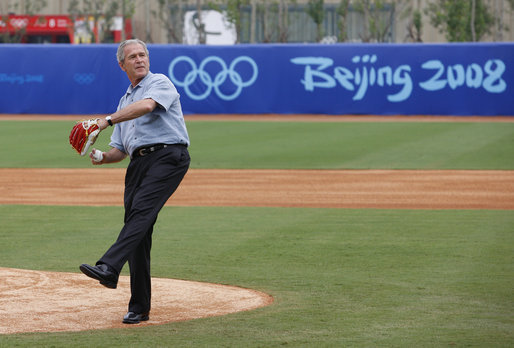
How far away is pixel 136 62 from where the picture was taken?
6367 mm

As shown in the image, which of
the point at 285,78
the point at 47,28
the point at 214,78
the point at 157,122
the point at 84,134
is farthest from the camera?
the point at 47,28

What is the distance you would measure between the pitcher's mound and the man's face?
1495 mm

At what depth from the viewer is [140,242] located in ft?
20.8

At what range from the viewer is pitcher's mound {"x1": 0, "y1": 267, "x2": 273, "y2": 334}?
6.36m

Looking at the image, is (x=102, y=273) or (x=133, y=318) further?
(x=133, y=318)

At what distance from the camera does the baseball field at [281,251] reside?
6172mm

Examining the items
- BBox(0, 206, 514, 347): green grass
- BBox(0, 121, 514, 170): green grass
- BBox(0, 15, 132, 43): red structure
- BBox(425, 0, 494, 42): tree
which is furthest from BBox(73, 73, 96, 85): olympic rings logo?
BBox(0, 15, 132, 43): red structure

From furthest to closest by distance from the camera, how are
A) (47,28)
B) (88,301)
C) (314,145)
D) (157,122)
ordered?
(47,28)
(314,145)
(88,301)
(157,122)

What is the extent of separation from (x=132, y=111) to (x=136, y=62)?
462 mm

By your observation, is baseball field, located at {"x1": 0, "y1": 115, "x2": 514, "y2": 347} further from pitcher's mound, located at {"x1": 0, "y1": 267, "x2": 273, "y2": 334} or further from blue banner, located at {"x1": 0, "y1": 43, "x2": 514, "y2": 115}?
blue banner, located at {"x1": 0, "y1": 43, "x2": 514, "y2": 115}

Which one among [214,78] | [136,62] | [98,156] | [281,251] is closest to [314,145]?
[214,78]

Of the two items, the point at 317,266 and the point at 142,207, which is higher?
the point at 142,207

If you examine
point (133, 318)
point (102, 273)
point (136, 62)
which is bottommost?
point (133, 318)

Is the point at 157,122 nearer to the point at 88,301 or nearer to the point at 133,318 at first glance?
the point at 133,318
